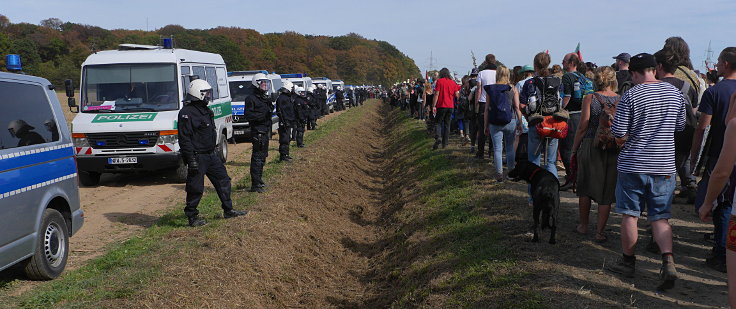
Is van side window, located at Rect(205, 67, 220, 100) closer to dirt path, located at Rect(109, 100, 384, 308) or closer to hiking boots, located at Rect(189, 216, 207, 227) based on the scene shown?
dirt path, located at Rect(109, 100, 384, 308)

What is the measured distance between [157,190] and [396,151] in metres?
9.33

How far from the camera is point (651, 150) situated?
466cm

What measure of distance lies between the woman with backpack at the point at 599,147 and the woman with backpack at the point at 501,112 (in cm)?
218

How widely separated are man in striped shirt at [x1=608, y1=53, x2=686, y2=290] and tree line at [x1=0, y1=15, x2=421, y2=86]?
44.4 metres

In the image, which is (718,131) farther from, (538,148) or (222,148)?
(222,148)

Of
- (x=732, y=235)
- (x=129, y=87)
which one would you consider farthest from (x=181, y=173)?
(x=732, y=235)

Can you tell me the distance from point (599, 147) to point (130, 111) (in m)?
8.82

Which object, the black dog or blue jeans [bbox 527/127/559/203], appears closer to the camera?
the black dog

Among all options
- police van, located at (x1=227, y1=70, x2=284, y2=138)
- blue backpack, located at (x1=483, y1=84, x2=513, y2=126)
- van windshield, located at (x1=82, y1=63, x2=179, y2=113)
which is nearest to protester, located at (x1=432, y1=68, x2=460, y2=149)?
blue backpack, located at (x1=483, y1=84, x2=513, y2=126)

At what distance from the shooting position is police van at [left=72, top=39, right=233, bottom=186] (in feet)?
35.2

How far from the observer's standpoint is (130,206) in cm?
945

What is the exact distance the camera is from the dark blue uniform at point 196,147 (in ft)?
24.0

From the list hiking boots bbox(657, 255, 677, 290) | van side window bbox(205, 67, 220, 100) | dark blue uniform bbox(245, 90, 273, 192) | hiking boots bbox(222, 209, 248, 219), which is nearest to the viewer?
hiking boots bbox(657, 255, 677, 290)

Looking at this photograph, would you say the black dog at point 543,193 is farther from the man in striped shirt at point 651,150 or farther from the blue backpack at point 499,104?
the blue backpack at point 499,104
